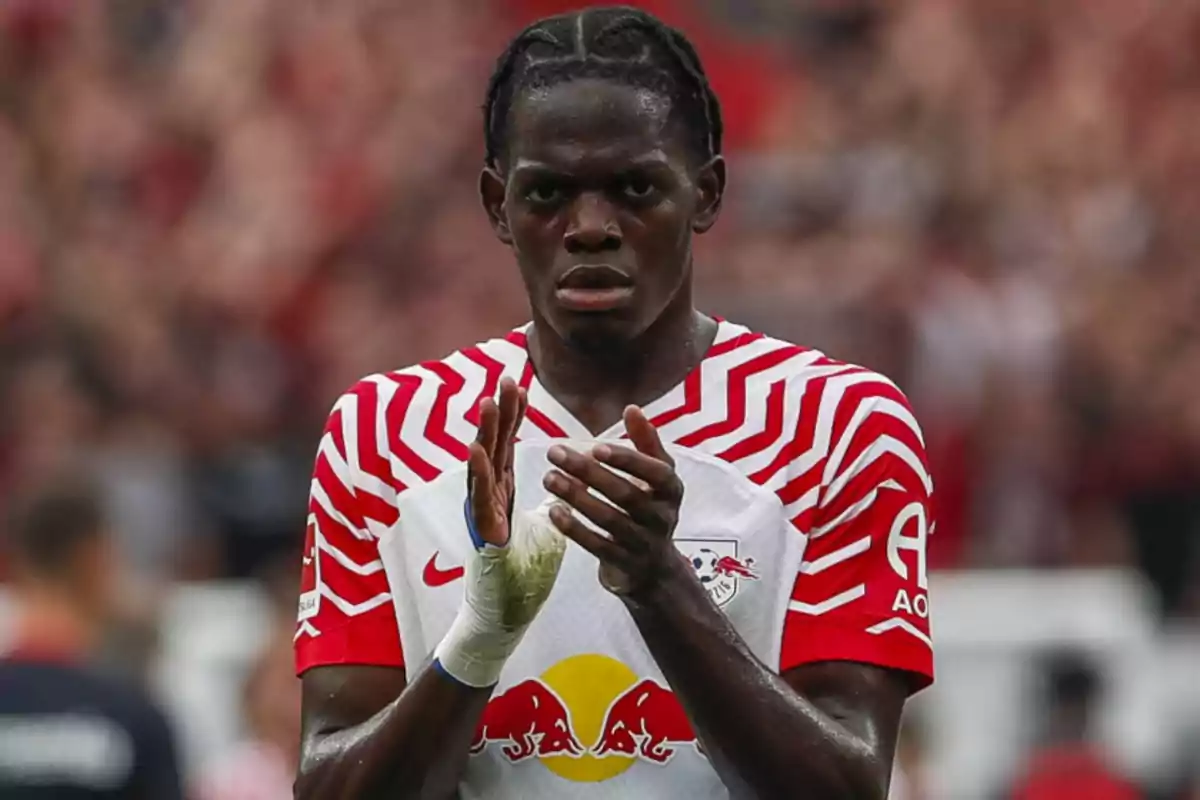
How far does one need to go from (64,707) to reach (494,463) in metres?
3.19

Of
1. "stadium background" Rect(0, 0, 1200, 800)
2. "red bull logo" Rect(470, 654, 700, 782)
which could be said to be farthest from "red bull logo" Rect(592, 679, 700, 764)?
"stadium background" Rect(0, 0, 1200, 800)

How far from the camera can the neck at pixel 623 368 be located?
4.26m

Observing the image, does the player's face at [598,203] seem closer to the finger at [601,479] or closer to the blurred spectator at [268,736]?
the finger at [601,479]

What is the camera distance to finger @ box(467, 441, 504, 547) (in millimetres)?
3672

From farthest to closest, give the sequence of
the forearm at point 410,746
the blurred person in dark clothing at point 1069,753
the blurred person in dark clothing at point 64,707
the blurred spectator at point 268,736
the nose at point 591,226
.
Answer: the blurred person in dark clothing at point 1069,753 < the blurred spectator at point 268,736 < the blurred person in dark clothing at point 64,707 < the nose at point 591,226 < the forearm at point 410,746

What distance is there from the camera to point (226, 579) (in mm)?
11039

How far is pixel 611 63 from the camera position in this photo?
13.4 ft

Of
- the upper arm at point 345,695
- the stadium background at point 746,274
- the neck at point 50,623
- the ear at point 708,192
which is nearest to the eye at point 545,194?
the ear at point 708,192

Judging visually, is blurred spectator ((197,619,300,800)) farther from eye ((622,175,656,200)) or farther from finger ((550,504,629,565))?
finger ((550,504,629,565))

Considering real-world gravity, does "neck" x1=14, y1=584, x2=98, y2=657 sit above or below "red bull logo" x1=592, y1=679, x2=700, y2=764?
below

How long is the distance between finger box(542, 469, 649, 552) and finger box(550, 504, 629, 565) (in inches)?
0.4

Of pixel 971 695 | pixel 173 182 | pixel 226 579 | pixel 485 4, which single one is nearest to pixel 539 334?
pixel 971 695

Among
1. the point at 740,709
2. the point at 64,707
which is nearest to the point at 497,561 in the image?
the point at 740,709

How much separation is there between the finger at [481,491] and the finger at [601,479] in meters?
0.11
